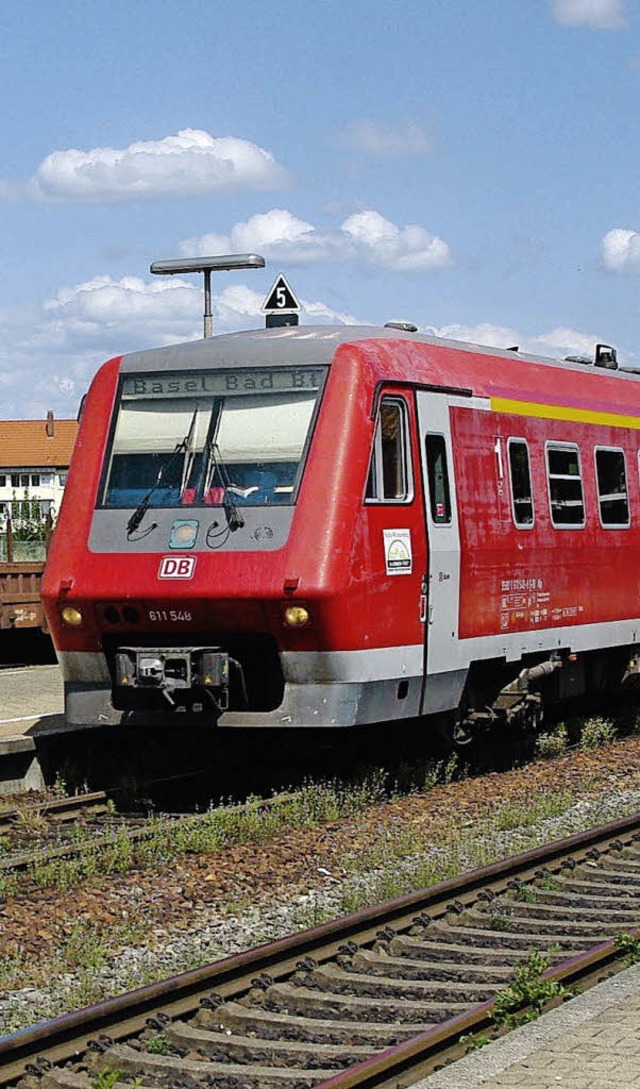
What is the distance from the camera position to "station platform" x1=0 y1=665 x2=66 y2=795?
1364 centimetres

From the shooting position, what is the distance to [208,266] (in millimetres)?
19562

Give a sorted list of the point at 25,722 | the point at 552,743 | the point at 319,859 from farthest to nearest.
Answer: the point at 552,743, the point at 25,722, the point at 319,859

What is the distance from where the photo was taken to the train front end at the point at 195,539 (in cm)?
1159

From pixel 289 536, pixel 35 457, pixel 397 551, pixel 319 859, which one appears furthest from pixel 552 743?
pixel 35 457

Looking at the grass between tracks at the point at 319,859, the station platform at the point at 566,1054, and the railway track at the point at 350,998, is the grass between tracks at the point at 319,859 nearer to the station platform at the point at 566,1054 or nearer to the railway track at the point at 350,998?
the railway track at the point at 350,998

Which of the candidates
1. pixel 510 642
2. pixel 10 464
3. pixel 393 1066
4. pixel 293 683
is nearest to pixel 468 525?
pixel 510 642

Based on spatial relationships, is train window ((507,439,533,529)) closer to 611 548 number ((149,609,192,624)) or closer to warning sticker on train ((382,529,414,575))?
warning sticker on train ((382,529,414,575))

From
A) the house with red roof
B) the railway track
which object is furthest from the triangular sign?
the house with red roof

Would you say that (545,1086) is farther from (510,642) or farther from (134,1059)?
(510,642)

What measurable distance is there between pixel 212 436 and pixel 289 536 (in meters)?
1.14

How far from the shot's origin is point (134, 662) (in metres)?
11.9

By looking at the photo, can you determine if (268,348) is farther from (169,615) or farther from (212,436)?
(169,615)

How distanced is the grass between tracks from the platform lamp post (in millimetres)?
7555

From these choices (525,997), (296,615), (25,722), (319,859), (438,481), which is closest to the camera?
(525,997)
